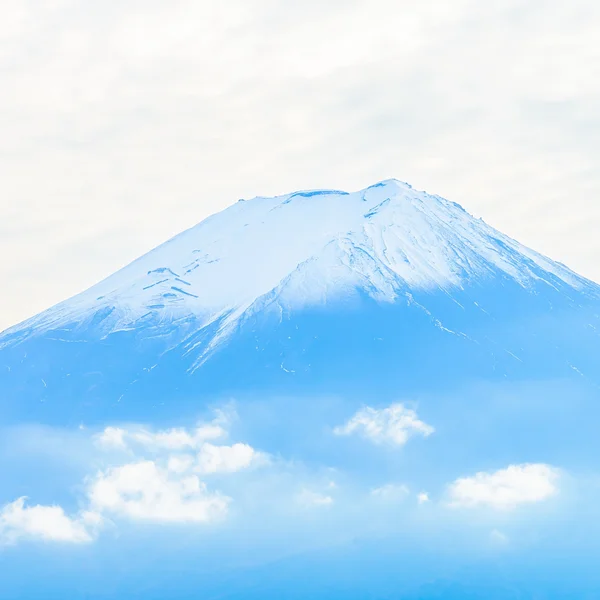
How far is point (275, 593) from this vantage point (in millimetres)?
86500

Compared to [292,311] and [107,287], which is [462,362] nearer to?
[292,311]

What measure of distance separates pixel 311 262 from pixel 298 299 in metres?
2.99

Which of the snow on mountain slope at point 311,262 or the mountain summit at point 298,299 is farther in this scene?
the snow on mountain slope at point 311,262

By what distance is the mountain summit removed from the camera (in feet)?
334

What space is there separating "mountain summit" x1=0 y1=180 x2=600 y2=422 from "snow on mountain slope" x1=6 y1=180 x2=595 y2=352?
0.34 ft

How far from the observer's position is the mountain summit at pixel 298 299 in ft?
334

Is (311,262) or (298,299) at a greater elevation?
(311,262)

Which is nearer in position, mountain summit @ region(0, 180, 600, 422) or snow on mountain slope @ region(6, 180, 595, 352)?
mountain summit @ region(0, 180, 600, 422)

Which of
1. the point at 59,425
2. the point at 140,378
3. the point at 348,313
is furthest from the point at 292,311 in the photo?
the point at 59,425

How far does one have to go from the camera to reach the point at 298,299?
334 ft

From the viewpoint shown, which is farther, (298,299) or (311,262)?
(298,299)

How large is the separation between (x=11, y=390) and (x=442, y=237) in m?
35.7

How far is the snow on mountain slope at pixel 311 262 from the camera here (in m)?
103

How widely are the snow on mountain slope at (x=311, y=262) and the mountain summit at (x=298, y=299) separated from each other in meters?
0.10
